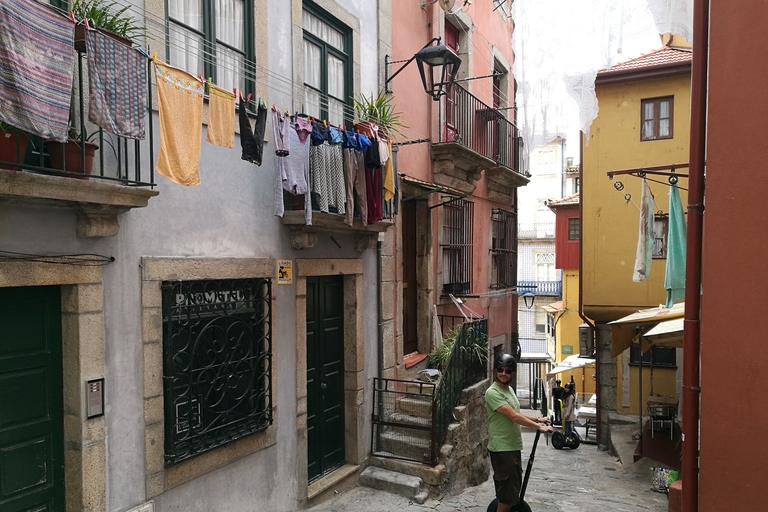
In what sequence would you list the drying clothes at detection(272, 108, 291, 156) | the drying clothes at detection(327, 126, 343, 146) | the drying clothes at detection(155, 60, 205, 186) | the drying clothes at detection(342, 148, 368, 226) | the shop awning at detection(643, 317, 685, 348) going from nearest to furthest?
1. the drying clothes at detection(155, 60, 205, 186)
2. the drying clothes at detection(272, 108, 291, 156)
3. the drying clothes at detection(327, 126, 343, 146)
4. the drying clothes at detection(342, 148, 368, 226)
5. the shop awning at detection(643, 317, 685, 348)

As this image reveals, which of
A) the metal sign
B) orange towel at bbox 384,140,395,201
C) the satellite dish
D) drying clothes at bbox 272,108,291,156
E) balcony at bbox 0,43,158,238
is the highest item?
the satellite dish

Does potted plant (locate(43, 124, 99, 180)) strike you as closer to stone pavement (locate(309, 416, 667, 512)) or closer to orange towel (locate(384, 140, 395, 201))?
orange towel (locate(384, 140, 395, 201))

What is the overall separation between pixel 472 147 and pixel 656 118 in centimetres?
486

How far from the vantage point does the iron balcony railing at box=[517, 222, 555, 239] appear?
43575 millimetres

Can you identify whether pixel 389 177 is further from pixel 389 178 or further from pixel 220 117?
pixel 220 117

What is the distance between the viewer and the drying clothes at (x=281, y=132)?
20.0 feet

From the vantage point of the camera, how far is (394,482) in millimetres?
7867

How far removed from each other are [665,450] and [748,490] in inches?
248

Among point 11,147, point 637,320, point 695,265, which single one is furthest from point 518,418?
point 11,147

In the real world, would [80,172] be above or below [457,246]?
above

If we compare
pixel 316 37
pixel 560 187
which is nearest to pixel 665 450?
pixel 316 37

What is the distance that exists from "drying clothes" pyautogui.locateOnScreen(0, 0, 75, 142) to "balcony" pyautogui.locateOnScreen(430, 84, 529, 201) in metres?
7.55

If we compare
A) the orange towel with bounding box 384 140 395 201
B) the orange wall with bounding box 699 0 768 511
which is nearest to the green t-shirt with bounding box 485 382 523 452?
the orange wall with bounding box 699 0 768 511

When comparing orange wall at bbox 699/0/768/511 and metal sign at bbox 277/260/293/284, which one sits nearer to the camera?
orange wall at bbox 699/0/768/511
